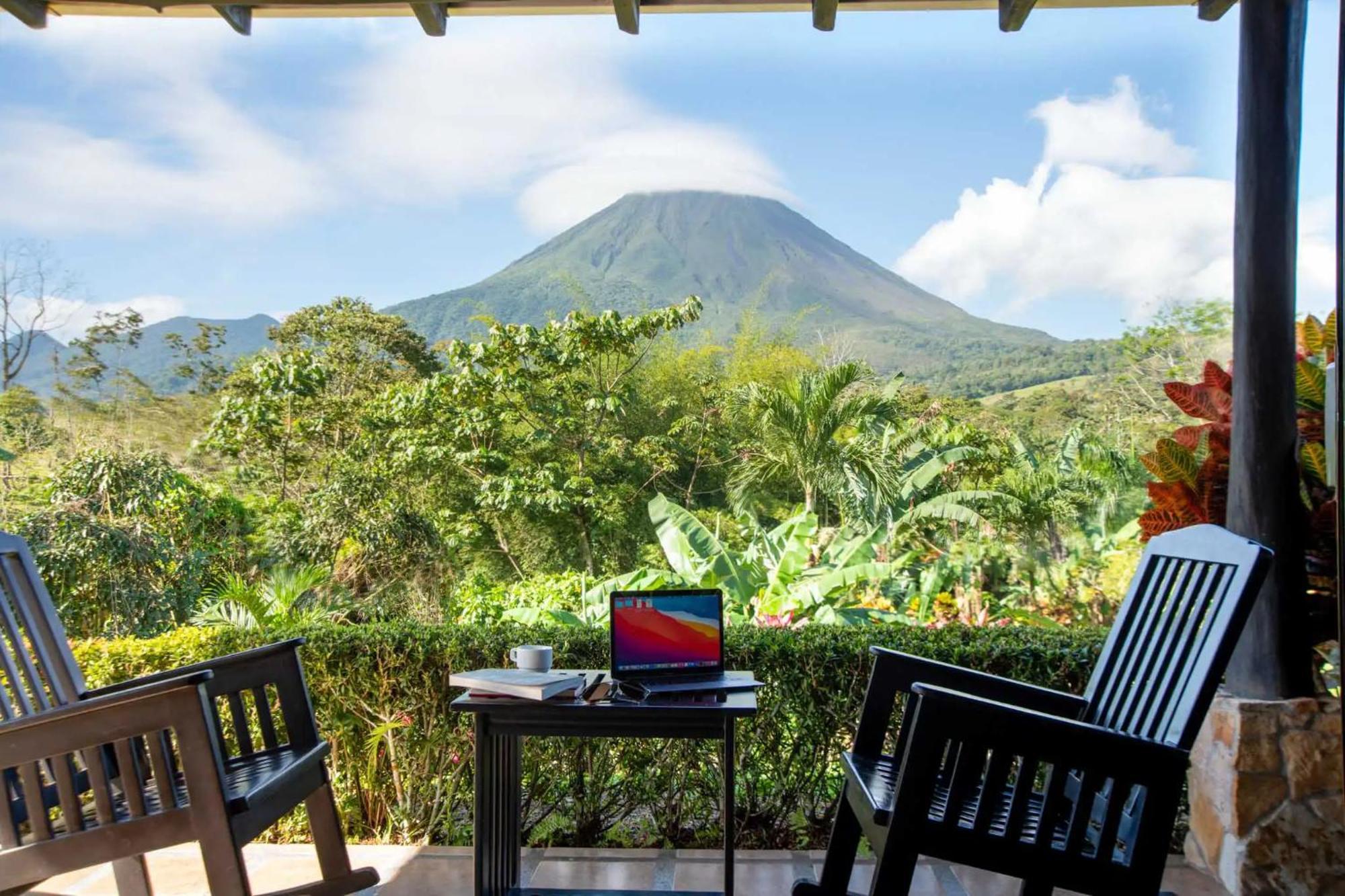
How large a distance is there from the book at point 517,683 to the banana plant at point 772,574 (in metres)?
1.60

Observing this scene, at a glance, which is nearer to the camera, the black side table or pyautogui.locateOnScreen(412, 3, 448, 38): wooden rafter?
the black side table

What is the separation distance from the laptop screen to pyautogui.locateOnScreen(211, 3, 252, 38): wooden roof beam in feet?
6.19

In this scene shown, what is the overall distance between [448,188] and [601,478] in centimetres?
1300

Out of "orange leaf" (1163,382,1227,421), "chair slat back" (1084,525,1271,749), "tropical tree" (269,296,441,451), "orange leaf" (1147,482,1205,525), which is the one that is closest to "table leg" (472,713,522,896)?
"chair slat back" (1084,525,1271,749)

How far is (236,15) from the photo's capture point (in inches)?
109

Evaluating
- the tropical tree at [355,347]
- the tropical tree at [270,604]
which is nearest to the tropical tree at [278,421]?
the tropical tree at [355,347]

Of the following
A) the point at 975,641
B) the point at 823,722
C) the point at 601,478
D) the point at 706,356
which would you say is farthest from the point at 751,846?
the point at 706,356

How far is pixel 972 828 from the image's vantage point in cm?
183

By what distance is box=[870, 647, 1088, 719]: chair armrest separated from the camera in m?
2.30

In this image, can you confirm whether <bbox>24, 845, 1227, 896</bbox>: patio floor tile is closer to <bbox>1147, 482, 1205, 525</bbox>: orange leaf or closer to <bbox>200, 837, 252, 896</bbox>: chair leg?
<bbox>200, 837, 252, 896</bbox>: chair leg

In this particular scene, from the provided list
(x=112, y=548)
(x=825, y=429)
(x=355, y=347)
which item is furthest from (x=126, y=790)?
(x=355, y=347)

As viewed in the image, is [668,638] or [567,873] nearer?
[668,638]

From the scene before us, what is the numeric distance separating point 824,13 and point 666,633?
5.46 ft

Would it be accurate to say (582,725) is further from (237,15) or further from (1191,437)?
(237,15)
